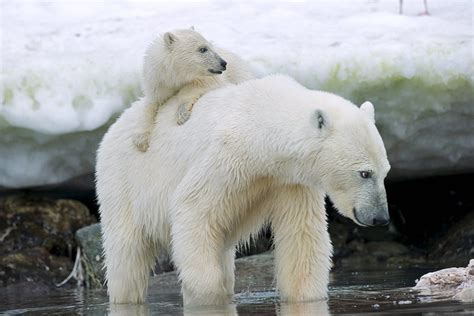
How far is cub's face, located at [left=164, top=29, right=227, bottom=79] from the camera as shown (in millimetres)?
8312

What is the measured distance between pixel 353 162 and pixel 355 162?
13 millimetres

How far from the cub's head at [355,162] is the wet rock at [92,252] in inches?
174

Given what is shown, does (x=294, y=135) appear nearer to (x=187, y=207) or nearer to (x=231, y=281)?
(x=187, y=207)

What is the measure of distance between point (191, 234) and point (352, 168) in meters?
1.20

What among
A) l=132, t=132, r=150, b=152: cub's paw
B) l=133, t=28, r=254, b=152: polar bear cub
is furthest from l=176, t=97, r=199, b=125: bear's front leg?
l=132, t=132, r=150, b=152: cub's paw

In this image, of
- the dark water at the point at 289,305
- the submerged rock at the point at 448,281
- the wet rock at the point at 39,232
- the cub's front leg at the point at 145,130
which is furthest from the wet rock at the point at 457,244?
the cub's front leg at the point at 145,130

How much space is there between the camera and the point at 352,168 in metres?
7.17

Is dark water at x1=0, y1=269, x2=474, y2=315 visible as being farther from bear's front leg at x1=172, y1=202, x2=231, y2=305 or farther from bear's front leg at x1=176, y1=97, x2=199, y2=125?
bear's front leg at x1=176, y1=97, x2=199, y2=125

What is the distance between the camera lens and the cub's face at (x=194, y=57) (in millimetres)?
8312

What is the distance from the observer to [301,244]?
7980 mm

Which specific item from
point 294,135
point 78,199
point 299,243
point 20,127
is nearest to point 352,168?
point 294,135

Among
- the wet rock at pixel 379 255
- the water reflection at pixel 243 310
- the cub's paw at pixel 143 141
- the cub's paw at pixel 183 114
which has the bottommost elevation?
the water reflection at pixel 243 310

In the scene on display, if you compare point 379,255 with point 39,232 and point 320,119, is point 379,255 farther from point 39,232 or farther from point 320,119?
point 320,119

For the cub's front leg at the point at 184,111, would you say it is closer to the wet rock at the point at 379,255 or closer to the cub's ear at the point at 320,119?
the cub's ear at the point at 320,119
